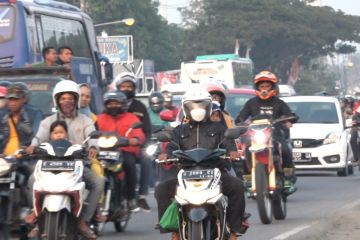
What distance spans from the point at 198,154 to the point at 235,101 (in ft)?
45.6

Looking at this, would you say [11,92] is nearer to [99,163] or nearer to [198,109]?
[99,163]

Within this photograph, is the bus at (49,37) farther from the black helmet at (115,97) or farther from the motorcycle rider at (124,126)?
the black helmet at (115,97)

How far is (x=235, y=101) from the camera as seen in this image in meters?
23.5

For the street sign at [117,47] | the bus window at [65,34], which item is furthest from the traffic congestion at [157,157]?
the street sign at [117,47]

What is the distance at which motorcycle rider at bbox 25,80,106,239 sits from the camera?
35.3 feet

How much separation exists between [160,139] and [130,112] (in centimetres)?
465

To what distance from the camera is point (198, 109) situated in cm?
998

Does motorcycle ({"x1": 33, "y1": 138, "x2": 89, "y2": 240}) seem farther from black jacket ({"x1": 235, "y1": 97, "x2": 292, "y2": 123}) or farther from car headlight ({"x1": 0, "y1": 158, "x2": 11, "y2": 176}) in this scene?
black jacket ({"x1": 235, "y1": 97, "x2": 292, "y2": 123})

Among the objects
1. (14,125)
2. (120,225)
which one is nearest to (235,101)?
(120,225)

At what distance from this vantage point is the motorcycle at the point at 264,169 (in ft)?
47.4

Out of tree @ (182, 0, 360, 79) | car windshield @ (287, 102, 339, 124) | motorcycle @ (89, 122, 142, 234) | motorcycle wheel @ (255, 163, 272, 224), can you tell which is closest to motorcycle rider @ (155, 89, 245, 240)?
motorcycle @ (89, 122, 142, 234)

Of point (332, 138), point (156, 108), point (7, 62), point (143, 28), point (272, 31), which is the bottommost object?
point (332, 138)

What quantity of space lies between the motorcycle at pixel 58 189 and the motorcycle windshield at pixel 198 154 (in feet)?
3.50

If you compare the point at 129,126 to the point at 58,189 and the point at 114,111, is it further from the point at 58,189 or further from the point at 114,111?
the point at 58,189
